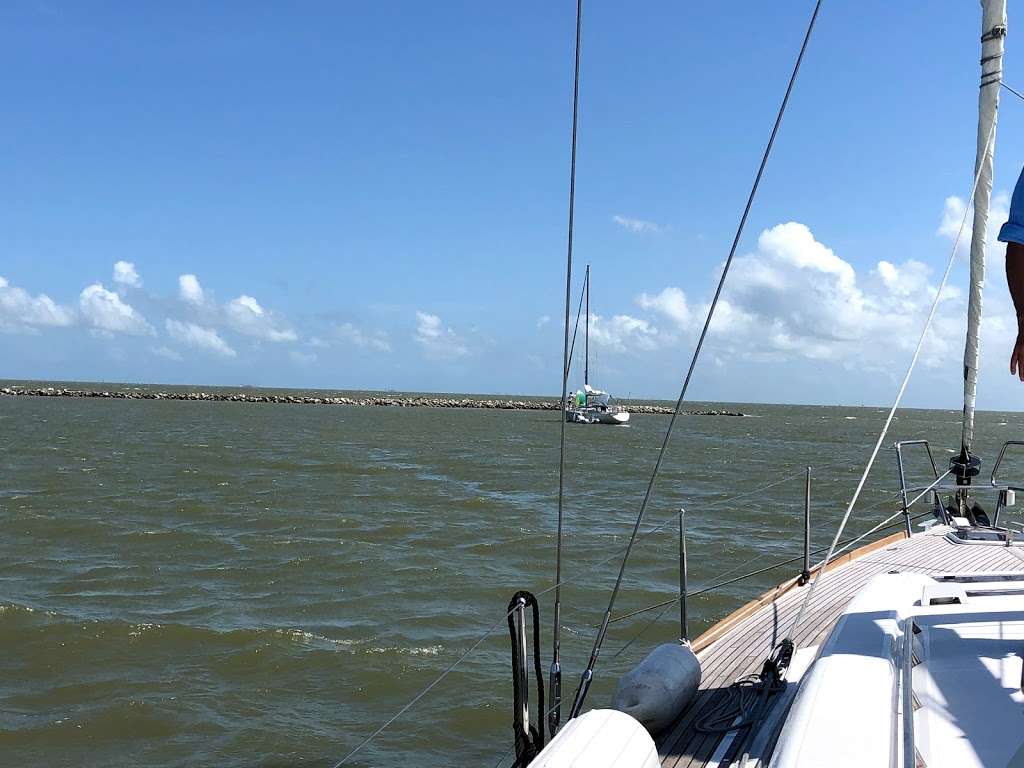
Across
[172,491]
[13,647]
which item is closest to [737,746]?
[13,647]

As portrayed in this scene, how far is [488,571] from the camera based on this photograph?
10.6 meters

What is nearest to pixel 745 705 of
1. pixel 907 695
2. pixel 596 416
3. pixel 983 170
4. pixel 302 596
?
pixel 907 695

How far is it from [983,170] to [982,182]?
0.12 metres

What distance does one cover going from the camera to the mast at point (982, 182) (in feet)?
25.0

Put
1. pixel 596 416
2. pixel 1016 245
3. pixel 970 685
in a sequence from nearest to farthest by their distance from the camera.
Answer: pixel 1016 245 < pixel 970 685 < pixel 596 416

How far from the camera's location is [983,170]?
7602 millimetres

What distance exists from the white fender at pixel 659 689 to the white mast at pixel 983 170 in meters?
5.21

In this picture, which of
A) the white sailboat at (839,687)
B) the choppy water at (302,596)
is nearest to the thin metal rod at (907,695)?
the white sailboat at (839,687)

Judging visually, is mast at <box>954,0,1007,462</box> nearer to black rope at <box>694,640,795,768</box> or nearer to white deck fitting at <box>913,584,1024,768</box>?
white deck fitting at <box>913,584,1024,768</box>

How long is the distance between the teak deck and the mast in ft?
4.22

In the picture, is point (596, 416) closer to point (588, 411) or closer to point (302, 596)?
point (588, 411)

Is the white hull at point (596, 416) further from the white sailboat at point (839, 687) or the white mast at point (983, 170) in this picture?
the white sailboat at point (839, 687)

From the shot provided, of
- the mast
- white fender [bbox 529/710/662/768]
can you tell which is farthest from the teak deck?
the mast

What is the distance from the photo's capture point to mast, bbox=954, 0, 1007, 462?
7.63 m
